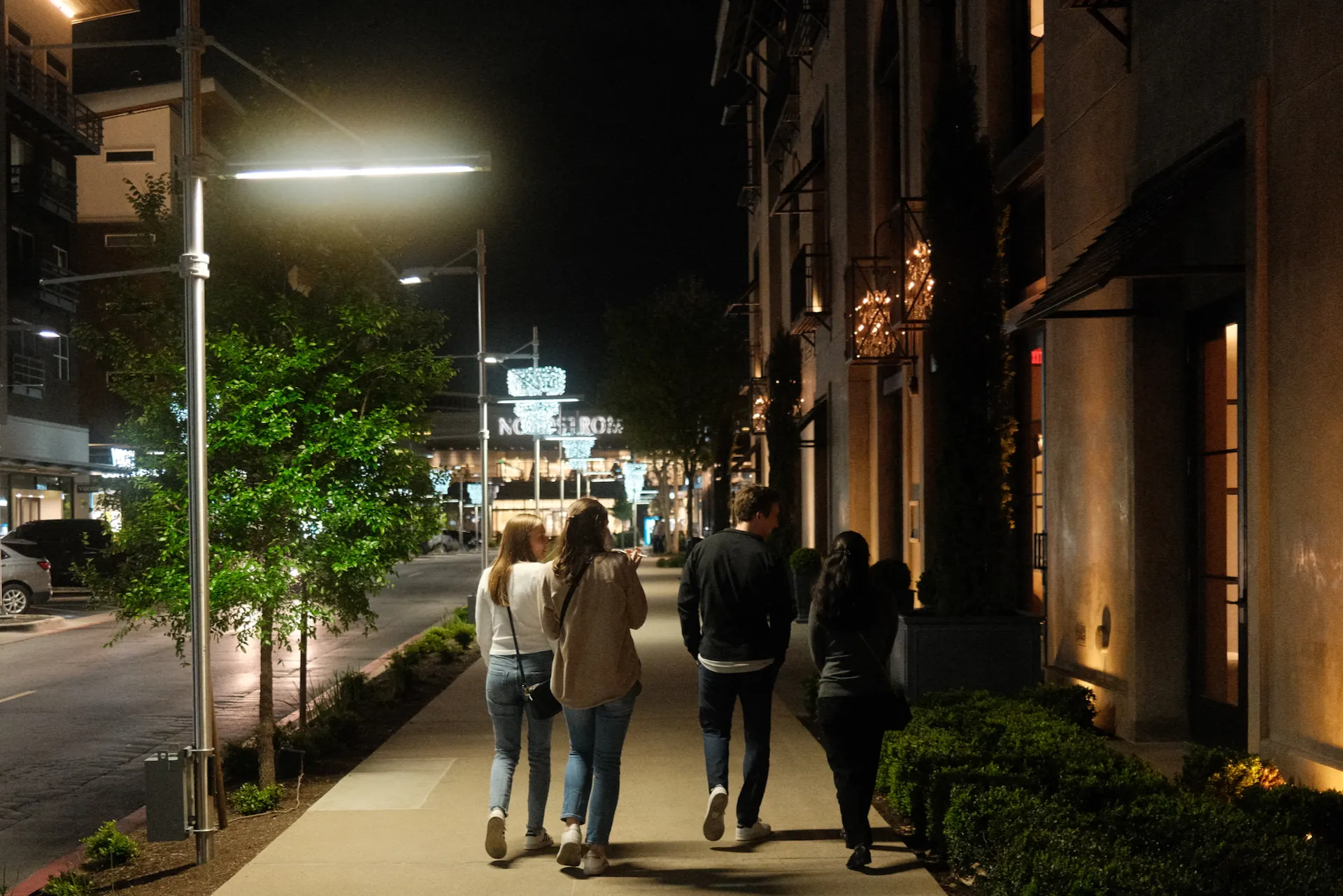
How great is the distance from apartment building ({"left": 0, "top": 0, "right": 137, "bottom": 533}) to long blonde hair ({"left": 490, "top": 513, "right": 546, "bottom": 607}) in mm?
35018

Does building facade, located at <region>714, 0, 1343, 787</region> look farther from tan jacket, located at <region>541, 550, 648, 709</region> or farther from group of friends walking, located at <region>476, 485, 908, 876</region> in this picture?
tan jacket, located at <region>541, 550, 648, 709</region>

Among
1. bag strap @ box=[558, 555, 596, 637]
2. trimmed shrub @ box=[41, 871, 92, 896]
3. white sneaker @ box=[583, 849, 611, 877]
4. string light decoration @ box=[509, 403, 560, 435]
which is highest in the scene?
string light decoration @ box=[509, 403, 560, 435]

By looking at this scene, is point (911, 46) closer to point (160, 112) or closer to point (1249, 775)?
point (1249, 775)

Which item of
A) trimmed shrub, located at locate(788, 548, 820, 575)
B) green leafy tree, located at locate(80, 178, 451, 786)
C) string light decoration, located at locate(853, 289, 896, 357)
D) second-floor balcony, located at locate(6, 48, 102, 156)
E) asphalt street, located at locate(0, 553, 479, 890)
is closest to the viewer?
green leafy tree, located at locate(80, 178, 451, 786)

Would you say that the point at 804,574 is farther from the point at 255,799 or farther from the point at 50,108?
the point at 50,108

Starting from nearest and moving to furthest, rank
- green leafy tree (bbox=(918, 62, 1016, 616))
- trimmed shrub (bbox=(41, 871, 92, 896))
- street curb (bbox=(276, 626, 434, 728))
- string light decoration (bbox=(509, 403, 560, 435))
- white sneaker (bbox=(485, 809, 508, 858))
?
trimmed shrub (bbox=(41, 871, 92, 896)), white sneaker (bbox=(485, 809, 508, 858)), green leafy tree (bbox=(918, 62, 1016, 616)), street curb (bbox=(276, 626, 434, 728)), string light decoration (bbox=(509, 403, 560, 435))

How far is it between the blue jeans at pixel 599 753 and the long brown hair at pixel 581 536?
2.41 feet

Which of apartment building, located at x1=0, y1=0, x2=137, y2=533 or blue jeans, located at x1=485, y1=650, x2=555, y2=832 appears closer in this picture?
blue jeans, located at x1=485, y1=650, x2=555, y2=832

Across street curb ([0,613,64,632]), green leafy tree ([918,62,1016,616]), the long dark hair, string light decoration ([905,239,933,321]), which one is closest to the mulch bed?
the long dark hair

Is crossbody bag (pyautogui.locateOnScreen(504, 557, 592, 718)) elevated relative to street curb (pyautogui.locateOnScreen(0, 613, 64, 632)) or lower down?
elevated

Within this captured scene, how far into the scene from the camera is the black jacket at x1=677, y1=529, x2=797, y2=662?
7.67m

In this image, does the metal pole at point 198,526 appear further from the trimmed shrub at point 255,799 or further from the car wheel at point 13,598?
the car wheel at point 13,598

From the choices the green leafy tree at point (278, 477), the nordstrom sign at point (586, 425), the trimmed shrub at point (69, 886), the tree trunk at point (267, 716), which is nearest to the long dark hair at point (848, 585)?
the green leafy tree at point (278, 477)

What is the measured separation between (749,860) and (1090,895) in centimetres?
273
